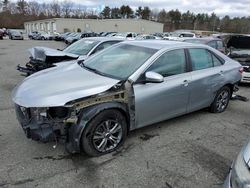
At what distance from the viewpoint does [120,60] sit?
4.29m

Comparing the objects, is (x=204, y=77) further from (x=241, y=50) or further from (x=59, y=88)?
(x=241, y=50)

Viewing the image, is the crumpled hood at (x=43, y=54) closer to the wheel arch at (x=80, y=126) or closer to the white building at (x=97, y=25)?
the wheel arch at (x=80, y=126)

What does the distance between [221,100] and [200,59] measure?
49.6 inches

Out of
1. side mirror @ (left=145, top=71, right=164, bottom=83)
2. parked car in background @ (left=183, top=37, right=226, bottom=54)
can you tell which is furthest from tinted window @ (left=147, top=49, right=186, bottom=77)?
parked car in background @ (left=183, top=37, right=226, bottom=54)

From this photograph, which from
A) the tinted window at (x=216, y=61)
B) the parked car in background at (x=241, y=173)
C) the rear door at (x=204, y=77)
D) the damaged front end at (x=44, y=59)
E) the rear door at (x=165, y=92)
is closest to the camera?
the parked car in background at (x=241, y=173)

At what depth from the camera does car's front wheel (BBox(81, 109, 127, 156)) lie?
345cm

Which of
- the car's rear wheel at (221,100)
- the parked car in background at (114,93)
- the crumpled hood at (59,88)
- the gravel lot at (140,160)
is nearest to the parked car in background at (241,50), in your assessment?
the car's rear wheel at (221,100)

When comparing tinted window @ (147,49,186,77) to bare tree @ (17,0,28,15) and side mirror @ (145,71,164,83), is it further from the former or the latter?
bare tree @ (17,0,28,15)

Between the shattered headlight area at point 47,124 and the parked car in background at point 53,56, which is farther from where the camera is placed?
the parked car in background at point 53,56

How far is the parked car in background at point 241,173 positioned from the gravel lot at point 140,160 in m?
1.05

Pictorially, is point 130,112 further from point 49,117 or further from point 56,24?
point 56,24

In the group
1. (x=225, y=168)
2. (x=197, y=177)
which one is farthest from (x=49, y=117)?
(x=225, y=168)

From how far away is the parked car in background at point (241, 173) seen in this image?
6.32ft

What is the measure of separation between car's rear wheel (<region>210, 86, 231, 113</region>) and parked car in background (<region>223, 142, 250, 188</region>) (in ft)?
11.0
